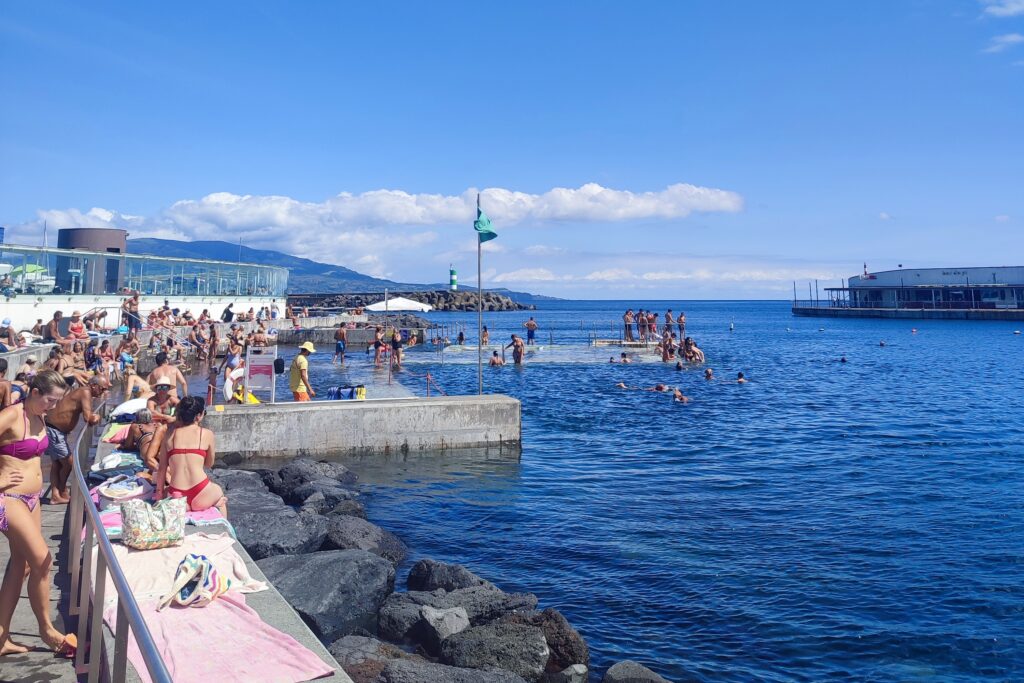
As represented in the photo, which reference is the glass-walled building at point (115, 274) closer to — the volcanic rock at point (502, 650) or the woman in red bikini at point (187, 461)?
the woman in red bikini at point (187, 461)

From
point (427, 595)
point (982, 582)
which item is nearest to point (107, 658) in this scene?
point (427, 595)

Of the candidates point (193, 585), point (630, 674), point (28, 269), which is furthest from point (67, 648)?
point (28, 269)

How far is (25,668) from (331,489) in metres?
8.05

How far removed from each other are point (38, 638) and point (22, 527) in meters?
0.96

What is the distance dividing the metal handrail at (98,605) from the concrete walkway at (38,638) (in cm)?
18

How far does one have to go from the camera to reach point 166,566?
6.15 metres

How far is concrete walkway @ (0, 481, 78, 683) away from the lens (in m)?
4.91

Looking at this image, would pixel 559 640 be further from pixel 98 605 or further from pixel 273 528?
pixel 98 605

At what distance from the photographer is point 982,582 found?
33.0 ft

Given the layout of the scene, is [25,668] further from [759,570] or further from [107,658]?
[759,570]

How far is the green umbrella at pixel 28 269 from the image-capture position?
27.4 metres

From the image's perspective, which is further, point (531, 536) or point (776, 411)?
point (776, 411)

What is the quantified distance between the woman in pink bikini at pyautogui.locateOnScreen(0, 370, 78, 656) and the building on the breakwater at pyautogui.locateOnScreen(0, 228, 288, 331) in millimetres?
25723

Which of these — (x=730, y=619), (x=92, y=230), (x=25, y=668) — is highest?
(x=92, y=230)
